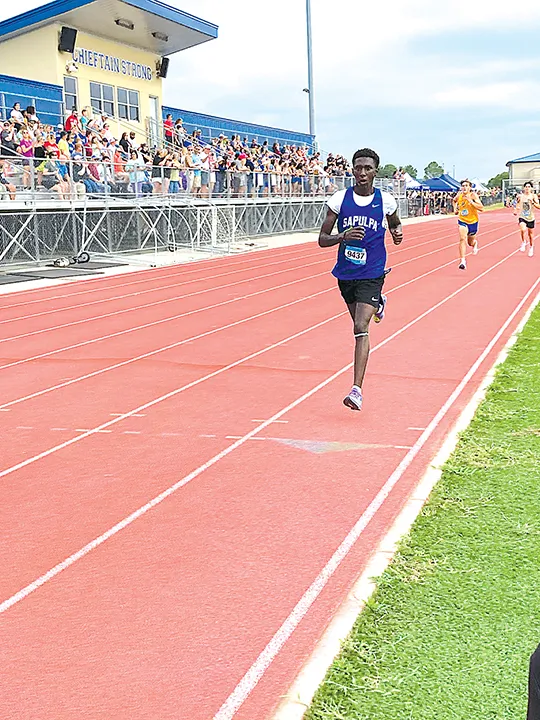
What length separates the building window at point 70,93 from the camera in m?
32.4

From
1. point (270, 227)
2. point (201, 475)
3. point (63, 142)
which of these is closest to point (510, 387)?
point (201, 475)

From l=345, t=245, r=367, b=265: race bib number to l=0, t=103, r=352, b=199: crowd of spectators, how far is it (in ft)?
47.6

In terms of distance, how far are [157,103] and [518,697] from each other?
37.5 metres

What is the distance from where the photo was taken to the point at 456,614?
3658mm

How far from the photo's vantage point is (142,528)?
16.1 ft

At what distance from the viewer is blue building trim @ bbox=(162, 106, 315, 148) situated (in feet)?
130

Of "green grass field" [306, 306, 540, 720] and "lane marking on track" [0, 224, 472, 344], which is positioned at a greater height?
"green grass field" [306, 306, 540, 720]

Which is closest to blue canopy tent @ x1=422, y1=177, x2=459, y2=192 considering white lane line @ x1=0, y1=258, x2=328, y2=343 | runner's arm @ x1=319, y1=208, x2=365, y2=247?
white lane line @ x1=0, y1=258, x2=328, y2=343

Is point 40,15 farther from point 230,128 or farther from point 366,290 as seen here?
point 366,290

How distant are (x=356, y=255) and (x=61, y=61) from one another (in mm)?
27810

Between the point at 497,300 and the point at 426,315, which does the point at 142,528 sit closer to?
the point at 426,315

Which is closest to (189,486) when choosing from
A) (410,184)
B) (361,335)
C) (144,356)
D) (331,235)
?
(361,335)

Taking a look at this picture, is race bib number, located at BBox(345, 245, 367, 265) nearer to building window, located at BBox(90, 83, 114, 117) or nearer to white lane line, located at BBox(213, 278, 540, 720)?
white lane line, located at BBox(213, 278, 540, 720)

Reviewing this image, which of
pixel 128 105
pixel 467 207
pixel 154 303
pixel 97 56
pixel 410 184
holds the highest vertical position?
pixel 97 56
